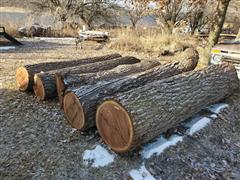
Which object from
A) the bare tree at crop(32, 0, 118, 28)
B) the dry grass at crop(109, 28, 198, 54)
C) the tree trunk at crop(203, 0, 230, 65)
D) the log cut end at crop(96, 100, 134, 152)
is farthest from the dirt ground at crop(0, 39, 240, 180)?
the bare tree at crop(32, 0, 118, 28)

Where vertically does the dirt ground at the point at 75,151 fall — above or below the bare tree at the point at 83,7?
below

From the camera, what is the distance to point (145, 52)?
32.2ft

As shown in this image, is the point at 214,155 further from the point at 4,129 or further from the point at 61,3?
the point at 61,3

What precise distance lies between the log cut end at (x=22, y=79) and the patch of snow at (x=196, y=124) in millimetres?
2726

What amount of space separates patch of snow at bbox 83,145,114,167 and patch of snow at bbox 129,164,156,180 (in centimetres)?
31

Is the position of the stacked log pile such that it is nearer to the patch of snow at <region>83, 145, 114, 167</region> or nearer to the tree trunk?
the patch of snow at <region>83, 145, 114, 167</region>

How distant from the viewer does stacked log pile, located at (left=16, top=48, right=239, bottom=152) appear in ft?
10.2

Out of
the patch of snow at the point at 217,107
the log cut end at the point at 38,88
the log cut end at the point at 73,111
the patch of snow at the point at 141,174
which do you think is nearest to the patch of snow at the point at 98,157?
the patch of snow at the point at 141,174

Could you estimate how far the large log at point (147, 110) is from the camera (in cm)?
305

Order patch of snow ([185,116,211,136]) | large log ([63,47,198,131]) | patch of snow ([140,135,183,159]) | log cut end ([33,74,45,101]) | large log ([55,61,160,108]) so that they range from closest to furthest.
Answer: patch of snow ([140,135,183,159]) → large log ([63,47,198,131]) → patch of snow ([185,116,211,136]) → large log ([55,61,160,108]) → log cut end ([33,74,45,101])

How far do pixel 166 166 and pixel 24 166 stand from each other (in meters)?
1.54

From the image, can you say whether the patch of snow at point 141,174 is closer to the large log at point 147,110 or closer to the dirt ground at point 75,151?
the dirt ground at point 75,151

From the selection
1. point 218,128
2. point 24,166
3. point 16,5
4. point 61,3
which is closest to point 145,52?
point 218,128

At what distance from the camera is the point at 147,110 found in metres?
3.17
